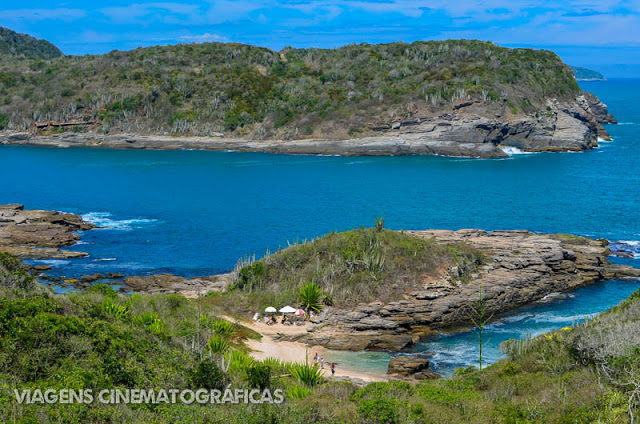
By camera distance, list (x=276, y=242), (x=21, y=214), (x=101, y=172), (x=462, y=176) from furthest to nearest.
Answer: (x=101, y=172), (x=462, y=176), (x=21, y=214), (x=276, y=242)

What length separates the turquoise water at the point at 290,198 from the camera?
56.0 meters

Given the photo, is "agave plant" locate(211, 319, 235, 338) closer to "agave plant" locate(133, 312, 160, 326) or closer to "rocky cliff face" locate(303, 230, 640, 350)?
"agave plant" locate(133, 312, 160, 326)

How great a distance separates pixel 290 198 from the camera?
80062mm

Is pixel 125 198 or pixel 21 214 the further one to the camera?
pixel 125 198

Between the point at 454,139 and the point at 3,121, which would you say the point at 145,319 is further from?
the point at 3,121

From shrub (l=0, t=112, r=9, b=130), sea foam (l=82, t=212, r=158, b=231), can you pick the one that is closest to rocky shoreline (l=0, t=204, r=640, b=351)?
sea foam (l=82, t=212, r=158, b=231)

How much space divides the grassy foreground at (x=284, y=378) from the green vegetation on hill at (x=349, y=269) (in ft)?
40.9

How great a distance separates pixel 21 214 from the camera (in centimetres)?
6506

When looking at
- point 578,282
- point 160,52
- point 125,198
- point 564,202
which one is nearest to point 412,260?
point 578,282

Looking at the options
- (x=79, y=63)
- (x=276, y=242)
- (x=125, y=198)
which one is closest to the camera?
(x=276, y=242)

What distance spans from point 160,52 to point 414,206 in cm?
11176

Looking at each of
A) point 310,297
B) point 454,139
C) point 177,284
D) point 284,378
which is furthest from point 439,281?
point 454,139

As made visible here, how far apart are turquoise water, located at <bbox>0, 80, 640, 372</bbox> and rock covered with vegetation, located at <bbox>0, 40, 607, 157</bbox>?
761cm

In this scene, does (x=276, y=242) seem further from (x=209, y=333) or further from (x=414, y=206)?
(x=209, y=333)
